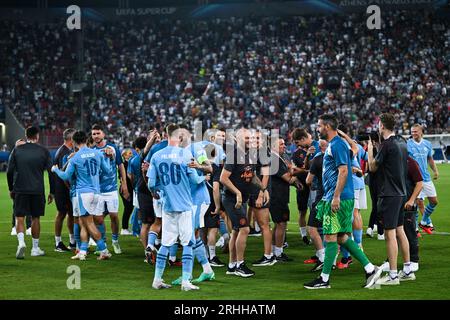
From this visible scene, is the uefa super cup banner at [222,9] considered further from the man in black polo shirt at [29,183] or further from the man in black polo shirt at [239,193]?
the man in black polo shirt at [239,193]

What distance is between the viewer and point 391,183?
412 inches

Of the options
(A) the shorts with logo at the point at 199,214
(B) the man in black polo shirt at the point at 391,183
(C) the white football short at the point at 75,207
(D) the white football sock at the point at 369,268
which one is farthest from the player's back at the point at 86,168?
(D) the white football sock at the point at 369,268

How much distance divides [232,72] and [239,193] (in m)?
37.9

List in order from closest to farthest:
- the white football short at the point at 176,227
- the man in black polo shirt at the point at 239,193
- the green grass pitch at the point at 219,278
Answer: the green grass pitch at the point at 219,278
the white football short at the point at 176,227
the man in black polo shirt at the point at 239,193

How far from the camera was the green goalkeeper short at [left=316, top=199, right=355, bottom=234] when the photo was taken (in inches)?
398

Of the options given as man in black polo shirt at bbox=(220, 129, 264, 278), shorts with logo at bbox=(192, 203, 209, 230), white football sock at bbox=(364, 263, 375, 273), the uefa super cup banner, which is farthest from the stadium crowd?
white football sock at bbox=(364, 263, 375, 273)

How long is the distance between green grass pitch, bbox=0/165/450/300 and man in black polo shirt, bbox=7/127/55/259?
61 cm

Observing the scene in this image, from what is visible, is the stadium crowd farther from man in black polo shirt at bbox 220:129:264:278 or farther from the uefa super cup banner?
man in black polo shirt at bbox 220:129:264:278

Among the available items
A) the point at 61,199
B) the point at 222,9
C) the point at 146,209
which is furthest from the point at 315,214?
the point at 222,9

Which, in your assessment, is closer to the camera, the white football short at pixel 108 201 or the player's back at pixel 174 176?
the player's back at pixel 174 176

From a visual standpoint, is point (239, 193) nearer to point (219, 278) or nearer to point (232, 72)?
point (219, 278)

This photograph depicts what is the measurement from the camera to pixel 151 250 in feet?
38.2

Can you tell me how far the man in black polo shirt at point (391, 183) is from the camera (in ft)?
34.0

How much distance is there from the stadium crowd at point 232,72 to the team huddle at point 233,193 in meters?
28.5
